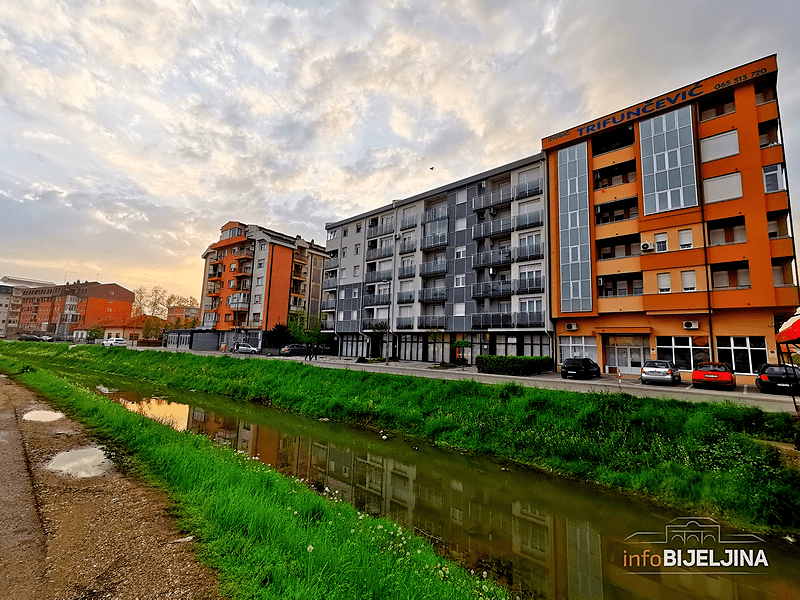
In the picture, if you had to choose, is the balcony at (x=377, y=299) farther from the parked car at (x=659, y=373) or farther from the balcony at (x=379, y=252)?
the parked car at (x=659, y=373)

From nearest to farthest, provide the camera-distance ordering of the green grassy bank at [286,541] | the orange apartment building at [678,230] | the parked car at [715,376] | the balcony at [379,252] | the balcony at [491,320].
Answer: the green grassy bank at [286,541], the parked car at [715,376], the orange apartment building at [678,230], the balcony at [491,320], the balcony at [379,252]

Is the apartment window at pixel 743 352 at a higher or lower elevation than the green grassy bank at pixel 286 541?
higher

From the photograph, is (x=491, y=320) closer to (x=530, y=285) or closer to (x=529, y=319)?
(x=529, y=319)

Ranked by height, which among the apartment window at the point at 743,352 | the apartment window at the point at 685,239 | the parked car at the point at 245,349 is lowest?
the parked car at the point at 245,349

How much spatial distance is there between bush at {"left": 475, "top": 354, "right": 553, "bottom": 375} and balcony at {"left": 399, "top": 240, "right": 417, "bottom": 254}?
1945 cm

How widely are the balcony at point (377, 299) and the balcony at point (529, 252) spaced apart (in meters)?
17.3

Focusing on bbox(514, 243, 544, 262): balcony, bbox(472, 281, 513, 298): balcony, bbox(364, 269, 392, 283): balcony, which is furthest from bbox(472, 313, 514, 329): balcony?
bbox(364, 269, 392, 283): balcony

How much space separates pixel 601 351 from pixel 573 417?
708 inches

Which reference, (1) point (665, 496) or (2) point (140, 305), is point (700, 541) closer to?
(1) point (665, 496)

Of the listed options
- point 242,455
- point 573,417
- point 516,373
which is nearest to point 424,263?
point 516,373

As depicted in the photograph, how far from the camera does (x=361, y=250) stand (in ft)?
171

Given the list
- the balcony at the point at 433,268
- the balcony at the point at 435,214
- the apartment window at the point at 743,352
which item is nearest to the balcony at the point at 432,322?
the balcony at the point at 433,268

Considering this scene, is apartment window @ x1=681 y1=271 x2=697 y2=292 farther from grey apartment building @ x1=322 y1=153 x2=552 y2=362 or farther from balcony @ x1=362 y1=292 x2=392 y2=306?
balcony @ x1=362 y1=292 x2=392 y2=306

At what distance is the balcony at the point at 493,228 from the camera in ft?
121
